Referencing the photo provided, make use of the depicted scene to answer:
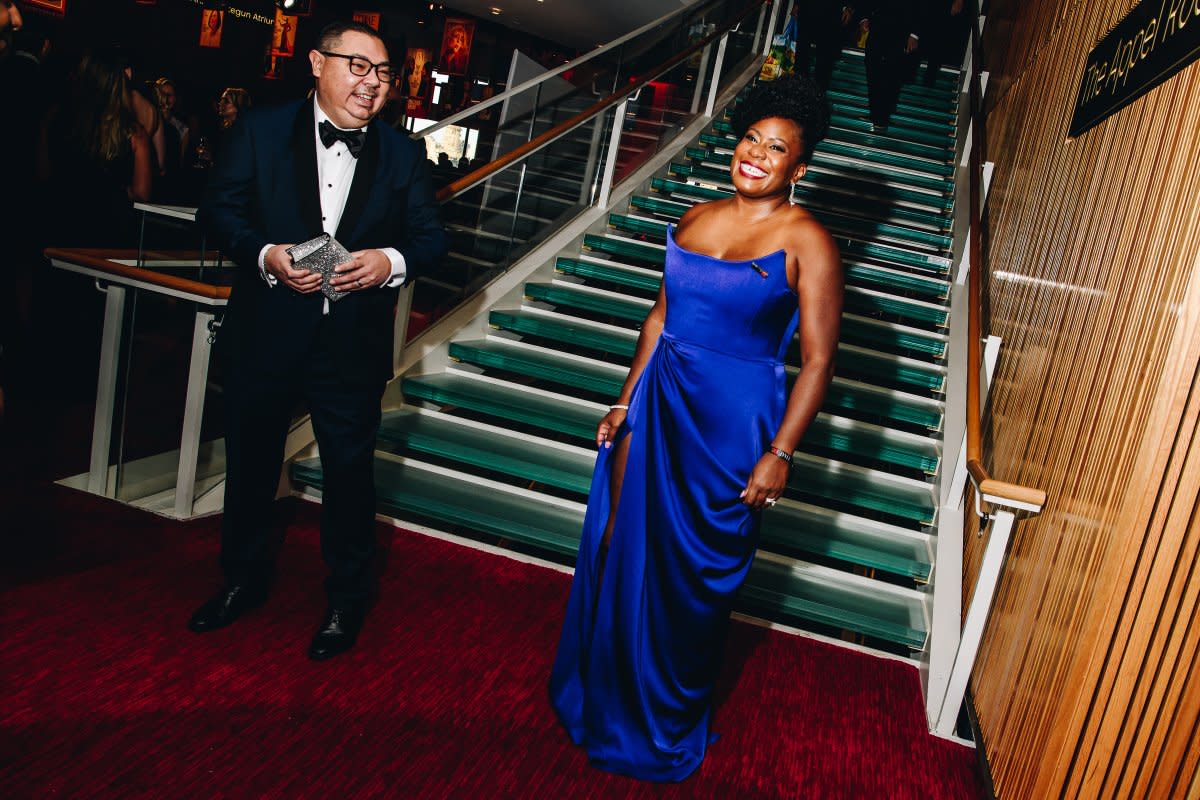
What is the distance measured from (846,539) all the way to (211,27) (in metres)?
12.7

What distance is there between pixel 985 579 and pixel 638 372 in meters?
1.26

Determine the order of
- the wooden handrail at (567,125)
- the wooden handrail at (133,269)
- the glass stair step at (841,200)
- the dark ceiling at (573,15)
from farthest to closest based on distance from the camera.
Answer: the dark ceiling at (573,15) → the glass stair step at (841,200) → the wooden handrail at (567,125) → the wooden handrail at (133,269)

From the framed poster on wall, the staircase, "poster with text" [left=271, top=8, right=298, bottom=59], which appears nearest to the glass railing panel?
the staircase

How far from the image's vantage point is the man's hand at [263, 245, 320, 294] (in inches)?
96.1

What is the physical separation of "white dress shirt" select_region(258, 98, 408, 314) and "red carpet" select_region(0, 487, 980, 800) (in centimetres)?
107

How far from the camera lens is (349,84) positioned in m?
2.50

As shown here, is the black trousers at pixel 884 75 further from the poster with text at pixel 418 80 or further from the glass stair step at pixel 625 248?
the poster with text at pixel 418 80

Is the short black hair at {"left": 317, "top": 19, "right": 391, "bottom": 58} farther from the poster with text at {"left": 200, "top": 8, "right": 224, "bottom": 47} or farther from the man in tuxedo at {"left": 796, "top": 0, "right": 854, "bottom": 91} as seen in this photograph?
the poster with text at {"left": 200, "top": 8, "right": 224, "bottom": 47}

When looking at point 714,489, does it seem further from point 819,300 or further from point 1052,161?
point 1052,161

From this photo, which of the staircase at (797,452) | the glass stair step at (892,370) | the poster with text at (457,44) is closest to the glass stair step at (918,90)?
the staircase at (797,452)

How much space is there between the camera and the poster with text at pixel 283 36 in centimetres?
1413

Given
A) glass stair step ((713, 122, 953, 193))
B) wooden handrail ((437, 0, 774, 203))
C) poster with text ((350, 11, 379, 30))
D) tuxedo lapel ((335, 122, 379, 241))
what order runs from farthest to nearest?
poster with text ((350, 11, 379, 30)) < glass stair step ((713, 122, 953, 193)) < wooden handrail ((437, 0, 774, 203)) < tuxedo lapel ((335, 122, 379, 241))

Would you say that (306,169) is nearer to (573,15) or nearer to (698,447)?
(698,447)

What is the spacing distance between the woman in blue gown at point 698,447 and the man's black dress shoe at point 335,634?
69cm
